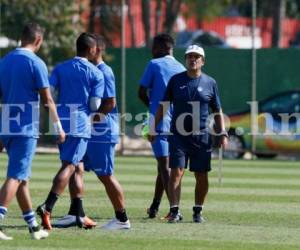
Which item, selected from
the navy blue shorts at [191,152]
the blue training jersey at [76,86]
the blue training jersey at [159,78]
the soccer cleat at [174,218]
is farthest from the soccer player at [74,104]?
the blue training jersey at [159,78]

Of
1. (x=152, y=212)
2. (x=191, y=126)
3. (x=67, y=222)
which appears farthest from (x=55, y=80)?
(x=152, y=212)

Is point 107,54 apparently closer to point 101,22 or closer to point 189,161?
point 101,22

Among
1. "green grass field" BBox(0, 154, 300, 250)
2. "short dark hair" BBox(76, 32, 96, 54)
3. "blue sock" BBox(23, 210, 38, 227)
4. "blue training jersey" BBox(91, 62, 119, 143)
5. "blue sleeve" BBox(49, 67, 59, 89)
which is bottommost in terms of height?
"green grass field" BBox(0, 154, 300, 250)

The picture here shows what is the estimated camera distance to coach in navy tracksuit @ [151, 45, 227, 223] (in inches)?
566

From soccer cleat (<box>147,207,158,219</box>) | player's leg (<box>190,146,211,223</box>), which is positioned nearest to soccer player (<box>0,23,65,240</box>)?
player's leg (<box>190,146,211,223</box>)

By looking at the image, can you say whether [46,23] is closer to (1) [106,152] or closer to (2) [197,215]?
(2) [197,215]

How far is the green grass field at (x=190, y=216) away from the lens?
12.1 metres

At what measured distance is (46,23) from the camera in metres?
31.3

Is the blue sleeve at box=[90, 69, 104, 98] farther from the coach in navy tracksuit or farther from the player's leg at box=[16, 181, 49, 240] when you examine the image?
the player's leg at box=[16, 181, 49, 240]

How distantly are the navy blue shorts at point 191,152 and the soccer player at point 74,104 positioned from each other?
4.65ft

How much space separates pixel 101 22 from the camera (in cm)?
4231

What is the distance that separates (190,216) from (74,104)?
2489mm

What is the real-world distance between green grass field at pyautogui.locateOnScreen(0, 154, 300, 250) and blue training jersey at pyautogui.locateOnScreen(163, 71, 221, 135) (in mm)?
1156

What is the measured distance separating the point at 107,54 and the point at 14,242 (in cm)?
1854
